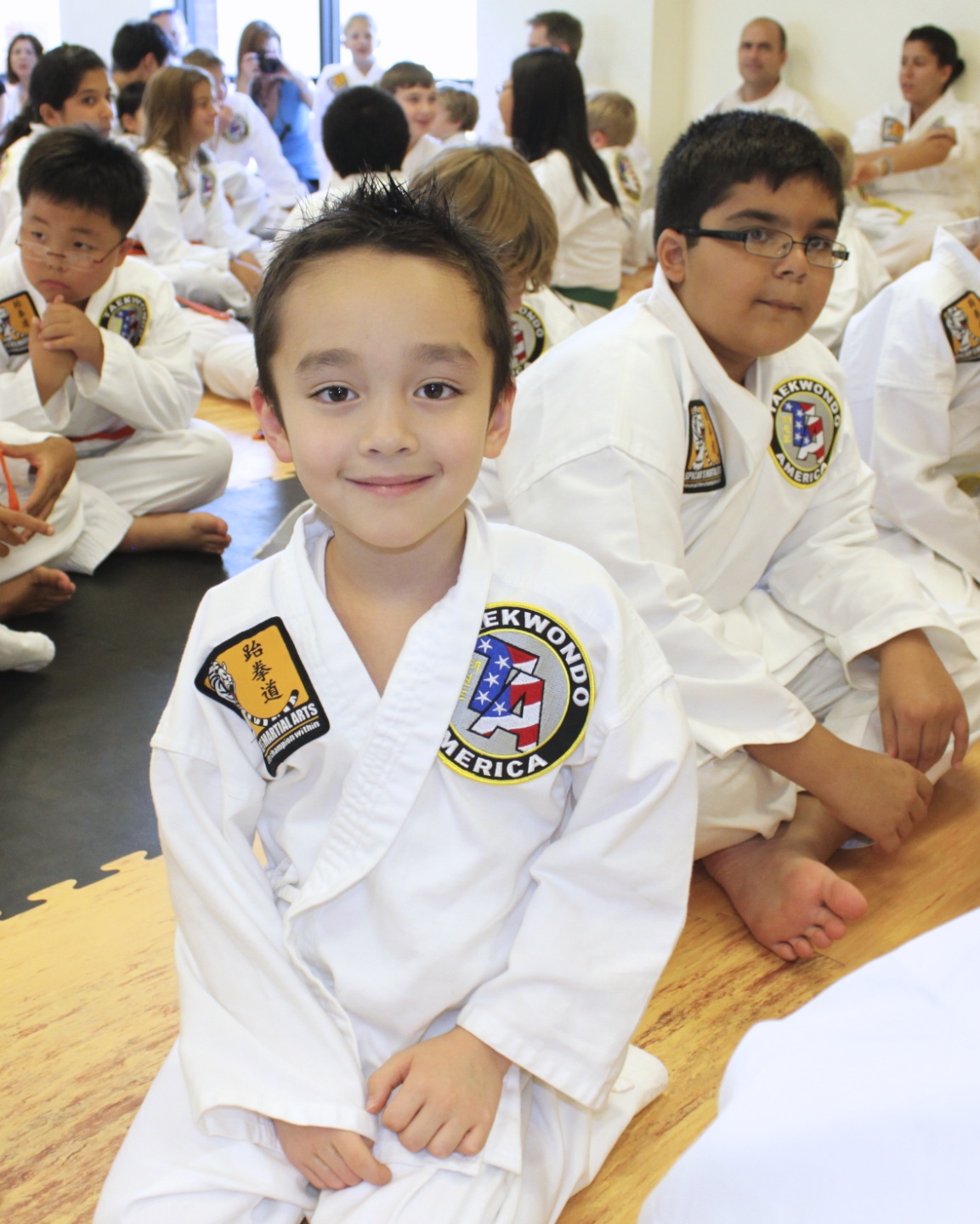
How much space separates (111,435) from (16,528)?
2.13 feet

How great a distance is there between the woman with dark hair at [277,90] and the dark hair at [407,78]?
275 cm

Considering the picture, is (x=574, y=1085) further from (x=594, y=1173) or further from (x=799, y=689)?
(x=799, y=689)

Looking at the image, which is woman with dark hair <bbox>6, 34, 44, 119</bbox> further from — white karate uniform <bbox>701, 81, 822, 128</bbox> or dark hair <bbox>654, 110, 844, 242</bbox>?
dark hair <bbox>654, 110, 844, 242</bbox>

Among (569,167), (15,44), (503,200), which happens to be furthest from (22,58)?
(503,200)

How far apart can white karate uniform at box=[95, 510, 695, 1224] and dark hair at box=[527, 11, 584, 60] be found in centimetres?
738

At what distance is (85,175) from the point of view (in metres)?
2.43

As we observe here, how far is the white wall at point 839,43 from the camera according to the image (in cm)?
657

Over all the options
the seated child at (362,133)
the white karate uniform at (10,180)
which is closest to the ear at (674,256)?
the seated child at (362,133)

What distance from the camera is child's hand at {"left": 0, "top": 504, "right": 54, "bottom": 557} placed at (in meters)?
2.25

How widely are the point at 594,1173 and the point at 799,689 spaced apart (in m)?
0.90

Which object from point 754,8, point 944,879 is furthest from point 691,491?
point 754,8

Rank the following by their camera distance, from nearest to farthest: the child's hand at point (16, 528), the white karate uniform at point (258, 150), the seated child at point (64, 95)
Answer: the child's hand at point (16, 528) → the seated child at point (64, 95) → the white karate uniform at point (258, 150)

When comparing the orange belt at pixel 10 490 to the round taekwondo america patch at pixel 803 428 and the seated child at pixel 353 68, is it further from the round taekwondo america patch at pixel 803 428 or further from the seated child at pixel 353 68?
the seated child at pixel 353 68

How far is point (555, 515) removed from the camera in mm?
1488
